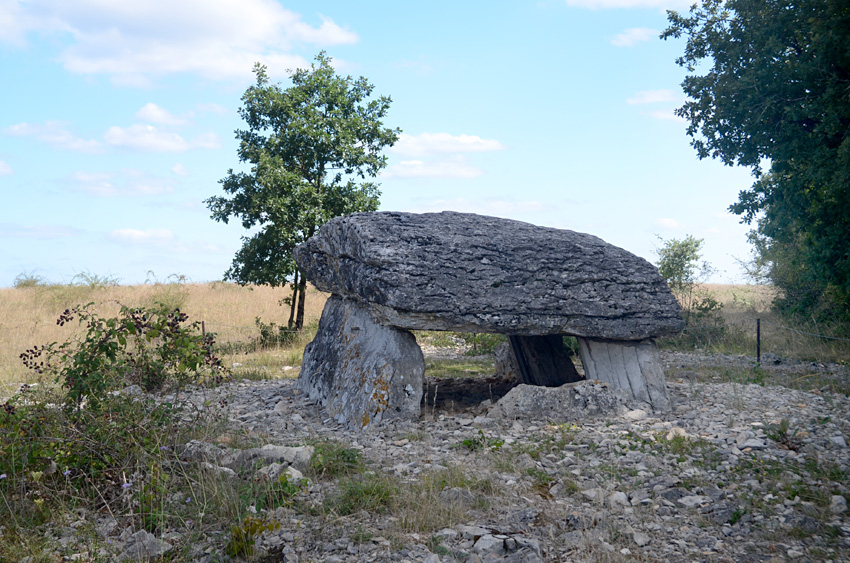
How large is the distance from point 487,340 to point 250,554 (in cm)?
1275

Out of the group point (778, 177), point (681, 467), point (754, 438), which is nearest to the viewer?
point (681, 467)

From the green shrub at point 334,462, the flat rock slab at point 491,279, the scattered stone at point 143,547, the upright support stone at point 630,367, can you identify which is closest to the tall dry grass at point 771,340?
the upright support stone at point 630,367

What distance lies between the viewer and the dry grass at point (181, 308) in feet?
48.4

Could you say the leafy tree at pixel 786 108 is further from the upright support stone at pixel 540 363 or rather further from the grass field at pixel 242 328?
the upright support stone at pixel 540 363

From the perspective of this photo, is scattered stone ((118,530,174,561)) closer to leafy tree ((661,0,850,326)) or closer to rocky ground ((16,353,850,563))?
rocky ground ((16,353,850,563))

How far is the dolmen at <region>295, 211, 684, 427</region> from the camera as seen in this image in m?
8.60

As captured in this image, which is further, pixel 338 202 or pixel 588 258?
pixel 338 202

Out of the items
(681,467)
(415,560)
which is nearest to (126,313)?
(415,560)

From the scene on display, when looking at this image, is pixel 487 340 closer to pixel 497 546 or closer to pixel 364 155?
pixel 364 155

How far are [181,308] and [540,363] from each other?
14794 millimetres

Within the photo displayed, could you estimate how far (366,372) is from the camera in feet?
29.6

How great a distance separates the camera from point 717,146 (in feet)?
49.1

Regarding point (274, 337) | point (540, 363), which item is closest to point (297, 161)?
point (274, 337)

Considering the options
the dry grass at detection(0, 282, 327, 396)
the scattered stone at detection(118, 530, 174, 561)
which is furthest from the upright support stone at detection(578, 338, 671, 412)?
the scattered stone at detection(118, 530, 174, 561)
